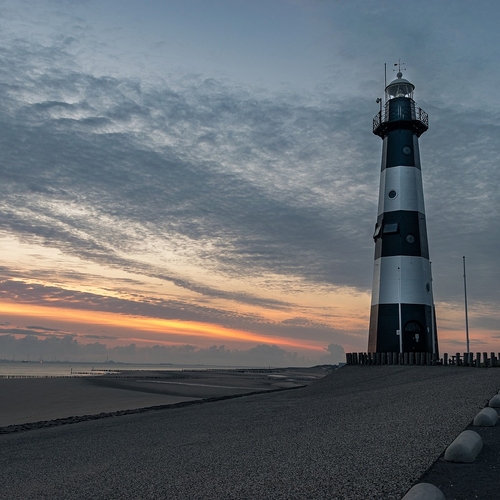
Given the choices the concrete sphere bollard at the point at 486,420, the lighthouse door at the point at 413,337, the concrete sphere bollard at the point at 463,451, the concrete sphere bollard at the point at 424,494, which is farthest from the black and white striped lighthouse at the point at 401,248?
the concrete sphere bollard at the point at 424,494

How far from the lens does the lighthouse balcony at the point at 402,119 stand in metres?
32.8

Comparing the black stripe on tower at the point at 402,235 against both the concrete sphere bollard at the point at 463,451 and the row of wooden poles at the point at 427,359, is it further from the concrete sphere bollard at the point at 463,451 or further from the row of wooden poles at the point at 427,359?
the concrete sphere bollard at the point at 463,451

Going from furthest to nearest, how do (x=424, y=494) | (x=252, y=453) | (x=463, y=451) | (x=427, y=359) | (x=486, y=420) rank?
(x=427, y=359) < (x=486, y=420) < (x=252, y=453) < (x=463, y=451) < (x=424, y=494)

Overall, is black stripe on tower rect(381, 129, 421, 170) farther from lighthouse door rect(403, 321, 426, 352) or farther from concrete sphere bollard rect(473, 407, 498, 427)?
concrete sphere bollard rect(473, 407, 498, 427)

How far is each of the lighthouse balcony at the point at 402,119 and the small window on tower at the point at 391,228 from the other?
6720 mm

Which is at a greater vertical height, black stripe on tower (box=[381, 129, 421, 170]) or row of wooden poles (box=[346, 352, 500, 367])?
black stripe on tower (box=[381, 129, 421, 170])

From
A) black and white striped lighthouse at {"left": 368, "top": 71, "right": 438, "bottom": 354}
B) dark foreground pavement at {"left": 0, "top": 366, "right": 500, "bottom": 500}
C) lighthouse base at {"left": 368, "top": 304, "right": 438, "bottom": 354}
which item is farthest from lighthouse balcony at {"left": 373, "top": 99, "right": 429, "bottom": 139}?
dark foreground pavement at {"left": 0, "top": 366, "right": 500, "bottom": 500}

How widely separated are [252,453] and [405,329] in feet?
76.5

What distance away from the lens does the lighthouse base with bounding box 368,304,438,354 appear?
97.6 ft

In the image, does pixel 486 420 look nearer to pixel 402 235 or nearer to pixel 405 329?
pixel 405 329

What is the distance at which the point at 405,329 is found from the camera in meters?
29.8

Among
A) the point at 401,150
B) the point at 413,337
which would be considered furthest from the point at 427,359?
the point at 401,150

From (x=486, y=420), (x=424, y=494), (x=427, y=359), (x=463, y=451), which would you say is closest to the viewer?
(x=424, y=494)

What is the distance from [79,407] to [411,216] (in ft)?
71.9
